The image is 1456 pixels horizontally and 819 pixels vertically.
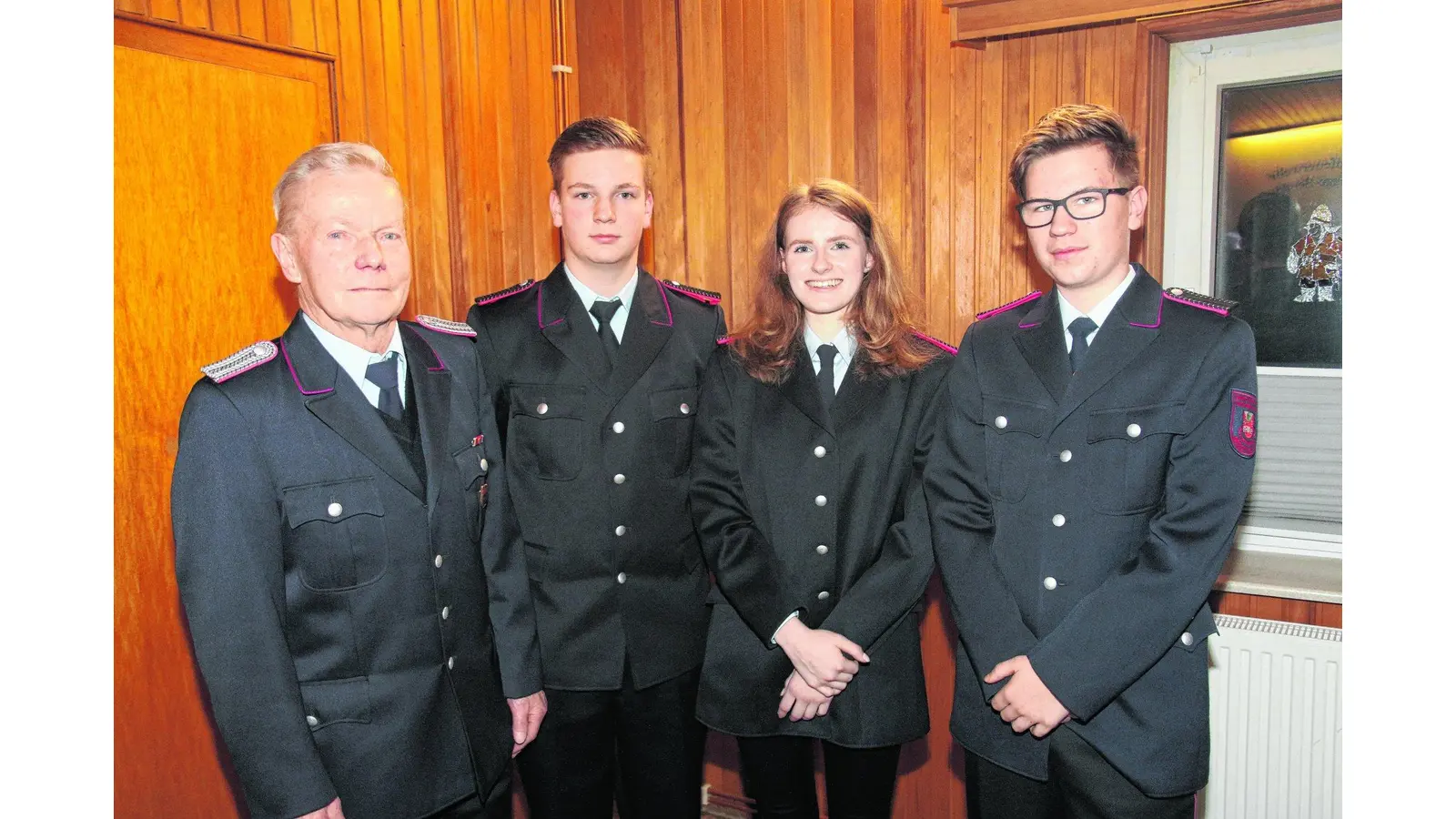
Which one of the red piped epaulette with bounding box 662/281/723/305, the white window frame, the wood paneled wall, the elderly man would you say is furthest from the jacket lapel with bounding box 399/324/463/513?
the white window frame

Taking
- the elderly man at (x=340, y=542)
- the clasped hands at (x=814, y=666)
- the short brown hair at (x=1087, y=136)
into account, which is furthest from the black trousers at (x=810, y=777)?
the short brown hair at (x=1087, y=136)

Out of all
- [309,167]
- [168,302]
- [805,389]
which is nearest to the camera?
[309,167]

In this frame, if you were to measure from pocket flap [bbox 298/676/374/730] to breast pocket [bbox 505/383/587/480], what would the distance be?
A: 715 mm

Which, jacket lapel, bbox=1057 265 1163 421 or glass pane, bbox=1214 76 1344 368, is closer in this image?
jacket lapel, bbox=1057 265 1163 421

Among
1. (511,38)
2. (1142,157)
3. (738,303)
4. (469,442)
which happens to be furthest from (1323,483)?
(511,38)

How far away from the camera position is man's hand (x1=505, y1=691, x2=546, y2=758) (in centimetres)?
210

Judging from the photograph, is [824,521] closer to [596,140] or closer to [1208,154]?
[596,140]

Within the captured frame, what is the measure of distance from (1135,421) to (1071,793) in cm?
67

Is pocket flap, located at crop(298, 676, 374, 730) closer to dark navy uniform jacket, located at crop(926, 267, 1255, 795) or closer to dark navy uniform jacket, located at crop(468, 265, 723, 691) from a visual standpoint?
dark navy uniform jacket, located at crop(468, 265, 723, 691)

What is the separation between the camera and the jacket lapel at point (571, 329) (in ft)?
7.89

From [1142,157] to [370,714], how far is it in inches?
89.3

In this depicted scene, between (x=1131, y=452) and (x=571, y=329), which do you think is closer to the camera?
(x=1131, y=452)

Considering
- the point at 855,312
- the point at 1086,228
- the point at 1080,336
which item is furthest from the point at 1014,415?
the point at 855,312

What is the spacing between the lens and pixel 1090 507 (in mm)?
1872
